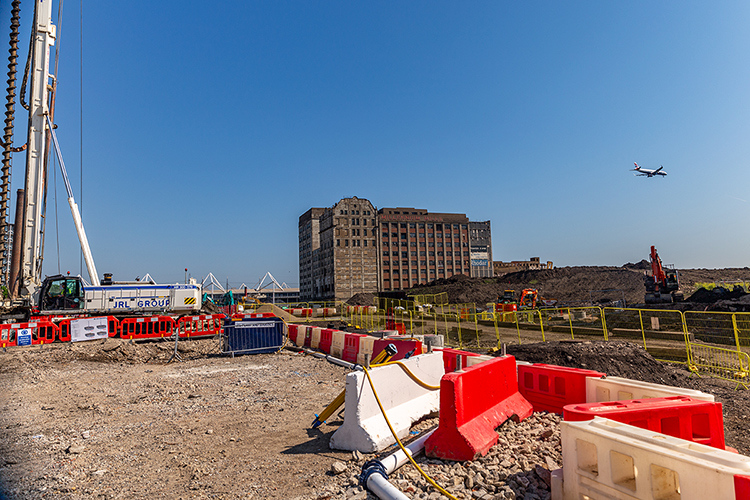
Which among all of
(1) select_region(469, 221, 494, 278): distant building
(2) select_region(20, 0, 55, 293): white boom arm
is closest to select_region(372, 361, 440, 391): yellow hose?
(2) select_region(20, 0, 55, 293): white boom arm

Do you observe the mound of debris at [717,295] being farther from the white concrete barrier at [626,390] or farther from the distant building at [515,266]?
the distant building at [515,266]

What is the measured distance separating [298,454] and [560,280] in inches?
2443

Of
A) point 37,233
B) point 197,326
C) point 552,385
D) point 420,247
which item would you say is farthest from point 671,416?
point 420,247

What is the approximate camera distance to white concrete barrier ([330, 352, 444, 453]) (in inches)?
208

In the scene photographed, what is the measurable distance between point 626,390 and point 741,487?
295 cm

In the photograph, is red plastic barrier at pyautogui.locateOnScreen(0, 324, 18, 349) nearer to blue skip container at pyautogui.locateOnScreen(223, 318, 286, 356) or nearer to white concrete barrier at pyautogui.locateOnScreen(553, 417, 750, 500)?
blue skip container at pyautogui.locateOnScreen(223, 318, 286, 356)

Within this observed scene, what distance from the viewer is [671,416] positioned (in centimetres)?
393

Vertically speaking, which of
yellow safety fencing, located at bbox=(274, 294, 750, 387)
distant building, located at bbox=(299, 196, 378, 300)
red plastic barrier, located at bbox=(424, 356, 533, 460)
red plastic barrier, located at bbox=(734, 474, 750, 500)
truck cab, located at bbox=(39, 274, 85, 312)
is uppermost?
distant building, located at bbox=(299, 196, 378, 300)

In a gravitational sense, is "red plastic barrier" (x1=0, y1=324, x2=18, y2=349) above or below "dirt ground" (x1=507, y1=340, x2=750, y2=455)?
above

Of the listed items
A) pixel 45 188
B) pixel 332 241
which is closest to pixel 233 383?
pixel 45 188

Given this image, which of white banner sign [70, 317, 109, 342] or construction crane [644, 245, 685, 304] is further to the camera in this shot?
construction crane [644, 245, 685, 304]

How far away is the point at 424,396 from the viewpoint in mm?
6492

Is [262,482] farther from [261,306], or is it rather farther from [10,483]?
[261,306]

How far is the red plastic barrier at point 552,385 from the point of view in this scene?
5801mm
